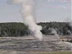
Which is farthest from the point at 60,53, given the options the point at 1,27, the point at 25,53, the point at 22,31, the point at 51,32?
the point at 1,27

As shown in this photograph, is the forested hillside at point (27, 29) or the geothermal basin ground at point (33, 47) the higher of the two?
the geothermal basin ground at point (33, 47)

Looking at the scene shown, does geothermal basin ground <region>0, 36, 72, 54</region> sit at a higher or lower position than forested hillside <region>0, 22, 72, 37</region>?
higher

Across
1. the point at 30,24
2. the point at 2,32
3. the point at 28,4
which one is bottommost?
the point at 2,32

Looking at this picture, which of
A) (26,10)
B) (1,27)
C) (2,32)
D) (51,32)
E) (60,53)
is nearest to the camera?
(60,53)

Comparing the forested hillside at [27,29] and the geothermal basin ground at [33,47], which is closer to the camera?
the geothermal basin ground at [33,47]

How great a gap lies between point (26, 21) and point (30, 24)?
4.42 ft

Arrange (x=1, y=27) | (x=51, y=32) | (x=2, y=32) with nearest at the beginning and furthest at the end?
1. (x=51, y=32)
2. (x=2, y=32)
3. (x=1, y=27)

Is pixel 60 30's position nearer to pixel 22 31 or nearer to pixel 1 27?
pixel 22 31

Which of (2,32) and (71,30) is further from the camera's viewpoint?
(2,32)

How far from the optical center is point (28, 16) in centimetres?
5769

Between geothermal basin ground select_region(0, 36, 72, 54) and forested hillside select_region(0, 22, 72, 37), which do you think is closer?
geothermal basin ground select_region(0, 36, 72, 54)

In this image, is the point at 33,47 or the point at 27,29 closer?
the point at 33,47

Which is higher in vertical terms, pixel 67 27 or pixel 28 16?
pixel 28 16

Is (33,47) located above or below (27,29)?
above
